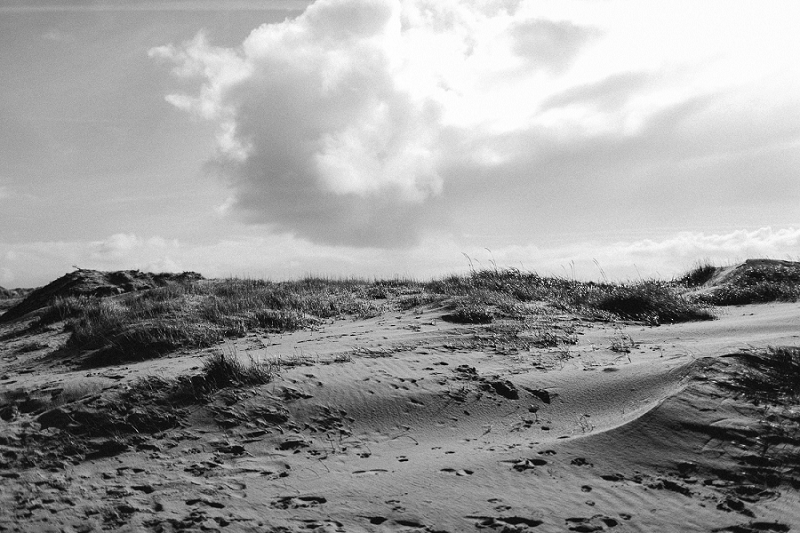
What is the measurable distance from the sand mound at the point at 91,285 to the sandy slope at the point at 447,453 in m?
9.71

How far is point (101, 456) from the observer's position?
18.1ft

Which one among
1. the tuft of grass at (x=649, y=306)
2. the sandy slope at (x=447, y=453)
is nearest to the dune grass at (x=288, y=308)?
the tuft of grass at (x=649, y=306)

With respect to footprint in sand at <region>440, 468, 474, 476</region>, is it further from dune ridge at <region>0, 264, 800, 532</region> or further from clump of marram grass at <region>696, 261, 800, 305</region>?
clump of marram grass at <region>696, 261, 800, 305</region>

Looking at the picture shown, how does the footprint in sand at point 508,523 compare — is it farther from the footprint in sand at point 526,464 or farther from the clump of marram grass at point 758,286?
the clump of marram grass at point 758,286

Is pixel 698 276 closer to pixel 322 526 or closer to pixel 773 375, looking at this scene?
pixel 773 375

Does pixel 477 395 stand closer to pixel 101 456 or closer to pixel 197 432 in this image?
pixel 197 432

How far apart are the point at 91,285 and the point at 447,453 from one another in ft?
48.4

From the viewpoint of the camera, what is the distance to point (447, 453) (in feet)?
17.5

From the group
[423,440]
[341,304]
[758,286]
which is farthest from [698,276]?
[423,440]

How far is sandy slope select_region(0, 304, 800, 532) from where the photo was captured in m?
4.37

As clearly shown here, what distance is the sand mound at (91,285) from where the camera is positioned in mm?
16500

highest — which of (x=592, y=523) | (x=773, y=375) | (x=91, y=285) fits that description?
(x=91, y=285)

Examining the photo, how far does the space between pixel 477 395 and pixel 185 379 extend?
2968 millimetres

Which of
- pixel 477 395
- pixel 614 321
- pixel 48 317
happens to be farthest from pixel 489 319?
pixel 48 317
